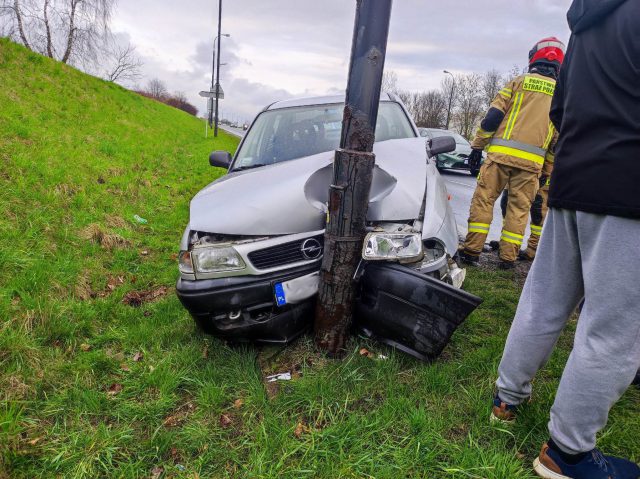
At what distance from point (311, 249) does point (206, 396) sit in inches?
37.9

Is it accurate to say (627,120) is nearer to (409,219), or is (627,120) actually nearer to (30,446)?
(409,219)

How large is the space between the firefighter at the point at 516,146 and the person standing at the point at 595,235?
2360mm

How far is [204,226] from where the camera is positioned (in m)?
2.37

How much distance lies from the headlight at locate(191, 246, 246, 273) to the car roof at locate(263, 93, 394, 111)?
202cm

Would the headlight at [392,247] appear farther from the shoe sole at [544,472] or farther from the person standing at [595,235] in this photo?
the shoe sole at [544,472]

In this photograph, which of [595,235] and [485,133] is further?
[485,133]

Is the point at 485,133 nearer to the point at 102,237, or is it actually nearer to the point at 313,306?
the point at 313,306

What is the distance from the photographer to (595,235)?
57.6 inches

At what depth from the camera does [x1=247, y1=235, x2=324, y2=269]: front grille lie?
2283 mm

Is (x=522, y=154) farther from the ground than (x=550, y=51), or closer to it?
closer to it

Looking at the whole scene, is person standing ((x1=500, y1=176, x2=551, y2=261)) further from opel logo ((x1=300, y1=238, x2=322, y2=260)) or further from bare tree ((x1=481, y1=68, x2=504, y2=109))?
bare tree ((x1=481, y1=68, x2=504, y2=109))

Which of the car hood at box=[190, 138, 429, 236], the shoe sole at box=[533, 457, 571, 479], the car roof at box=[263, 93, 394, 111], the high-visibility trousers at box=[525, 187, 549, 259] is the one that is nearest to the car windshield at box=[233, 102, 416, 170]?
the car roof at box=[263, 93, 394, 111]

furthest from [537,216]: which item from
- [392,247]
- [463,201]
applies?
[463,201]

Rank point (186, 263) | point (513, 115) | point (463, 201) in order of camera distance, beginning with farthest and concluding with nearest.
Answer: point (463, 201) < point (513, 115) < point (186, 263)
